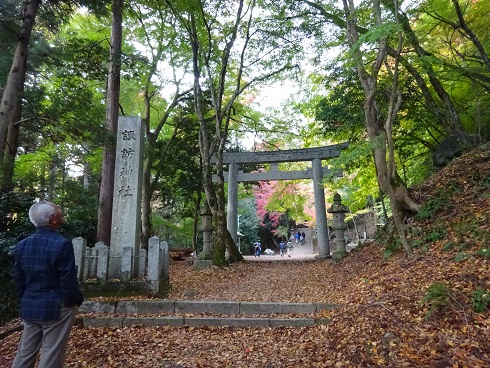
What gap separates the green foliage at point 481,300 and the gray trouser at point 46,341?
4143 millimetres

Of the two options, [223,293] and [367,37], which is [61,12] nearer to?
[367,37]

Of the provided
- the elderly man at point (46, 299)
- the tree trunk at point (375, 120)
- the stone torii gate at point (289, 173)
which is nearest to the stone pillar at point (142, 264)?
the elderly man at point (46, 299)

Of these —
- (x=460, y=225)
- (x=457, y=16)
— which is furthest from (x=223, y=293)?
(x=457, y=16)

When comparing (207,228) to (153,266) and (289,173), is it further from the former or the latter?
(289,173)

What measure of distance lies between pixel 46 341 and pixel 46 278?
1.73 feet

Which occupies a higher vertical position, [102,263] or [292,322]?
[102,263]

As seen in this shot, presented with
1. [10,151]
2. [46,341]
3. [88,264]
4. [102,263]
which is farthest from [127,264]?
[10,151]

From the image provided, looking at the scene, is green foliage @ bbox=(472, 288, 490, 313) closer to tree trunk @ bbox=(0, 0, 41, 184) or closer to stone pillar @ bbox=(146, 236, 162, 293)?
stone pillar @ bbox=(146, 236, 162, 293)

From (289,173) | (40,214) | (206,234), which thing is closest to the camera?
(40,214)

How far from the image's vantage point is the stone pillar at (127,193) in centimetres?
638

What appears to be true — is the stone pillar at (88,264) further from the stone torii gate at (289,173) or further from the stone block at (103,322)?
the stone torii gate at (289,173)

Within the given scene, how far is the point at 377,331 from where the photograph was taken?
3510 millimetres

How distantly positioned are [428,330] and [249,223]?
2272cm

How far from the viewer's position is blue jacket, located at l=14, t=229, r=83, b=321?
2492 mm
